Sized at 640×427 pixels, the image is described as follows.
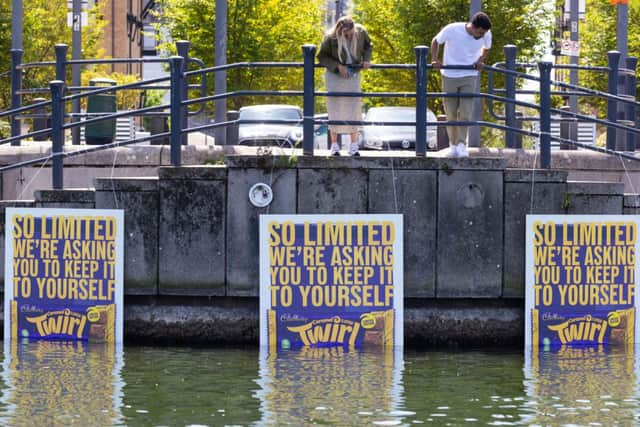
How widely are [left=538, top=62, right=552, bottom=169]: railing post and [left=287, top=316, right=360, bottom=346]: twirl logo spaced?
2408mm

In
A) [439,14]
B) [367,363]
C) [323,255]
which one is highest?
[439,14]

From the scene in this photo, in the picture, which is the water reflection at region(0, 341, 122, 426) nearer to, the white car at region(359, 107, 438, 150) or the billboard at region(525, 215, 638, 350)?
the billboard at region(525, 215, 638, 350)

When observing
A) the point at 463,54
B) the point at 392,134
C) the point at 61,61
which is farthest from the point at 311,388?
the point at 392,134

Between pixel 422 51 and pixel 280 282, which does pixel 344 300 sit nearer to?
pixel 280 282

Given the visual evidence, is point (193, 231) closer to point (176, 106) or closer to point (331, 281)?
point (176, 106)

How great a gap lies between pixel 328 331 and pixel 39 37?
1100 inches

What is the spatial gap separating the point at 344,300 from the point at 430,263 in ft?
2.89

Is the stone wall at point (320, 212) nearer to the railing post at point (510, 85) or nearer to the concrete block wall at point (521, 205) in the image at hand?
the concrete block wall at point (521, 205)

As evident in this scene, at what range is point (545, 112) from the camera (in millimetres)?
14023

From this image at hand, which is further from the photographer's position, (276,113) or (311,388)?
(276,113)

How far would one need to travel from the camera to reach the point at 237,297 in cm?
1397

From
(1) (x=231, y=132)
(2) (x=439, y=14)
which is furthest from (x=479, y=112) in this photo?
(2) (x=439, y=14)

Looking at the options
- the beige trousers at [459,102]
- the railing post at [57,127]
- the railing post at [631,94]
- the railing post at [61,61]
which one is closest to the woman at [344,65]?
the beige trousers at [459,102]

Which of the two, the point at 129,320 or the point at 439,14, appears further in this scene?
the point at 439,14
